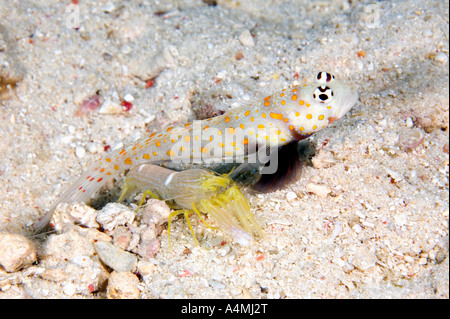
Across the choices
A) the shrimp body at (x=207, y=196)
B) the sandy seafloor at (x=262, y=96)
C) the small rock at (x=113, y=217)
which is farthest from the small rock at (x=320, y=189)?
the small rock at (x=113, y=217)

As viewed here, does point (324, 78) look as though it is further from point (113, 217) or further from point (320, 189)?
point (113, 217)

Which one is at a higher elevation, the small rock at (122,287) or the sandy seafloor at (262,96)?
the sandy seafloor at (262,96)

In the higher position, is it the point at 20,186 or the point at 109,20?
the point at 109,20

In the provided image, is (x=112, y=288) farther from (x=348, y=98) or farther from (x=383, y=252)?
(x=348, y=98)

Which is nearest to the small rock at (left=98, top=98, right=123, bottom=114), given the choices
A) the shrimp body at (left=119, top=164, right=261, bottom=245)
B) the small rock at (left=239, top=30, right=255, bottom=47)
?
the shrimp body at (left=119, top=164, right=261, bottom=245)

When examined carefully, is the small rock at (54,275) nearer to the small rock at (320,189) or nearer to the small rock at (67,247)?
the small rock at (67,247)

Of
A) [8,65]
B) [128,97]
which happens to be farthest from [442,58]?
[8,65]

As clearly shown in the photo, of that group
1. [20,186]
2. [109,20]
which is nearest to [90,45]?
[109,20]
